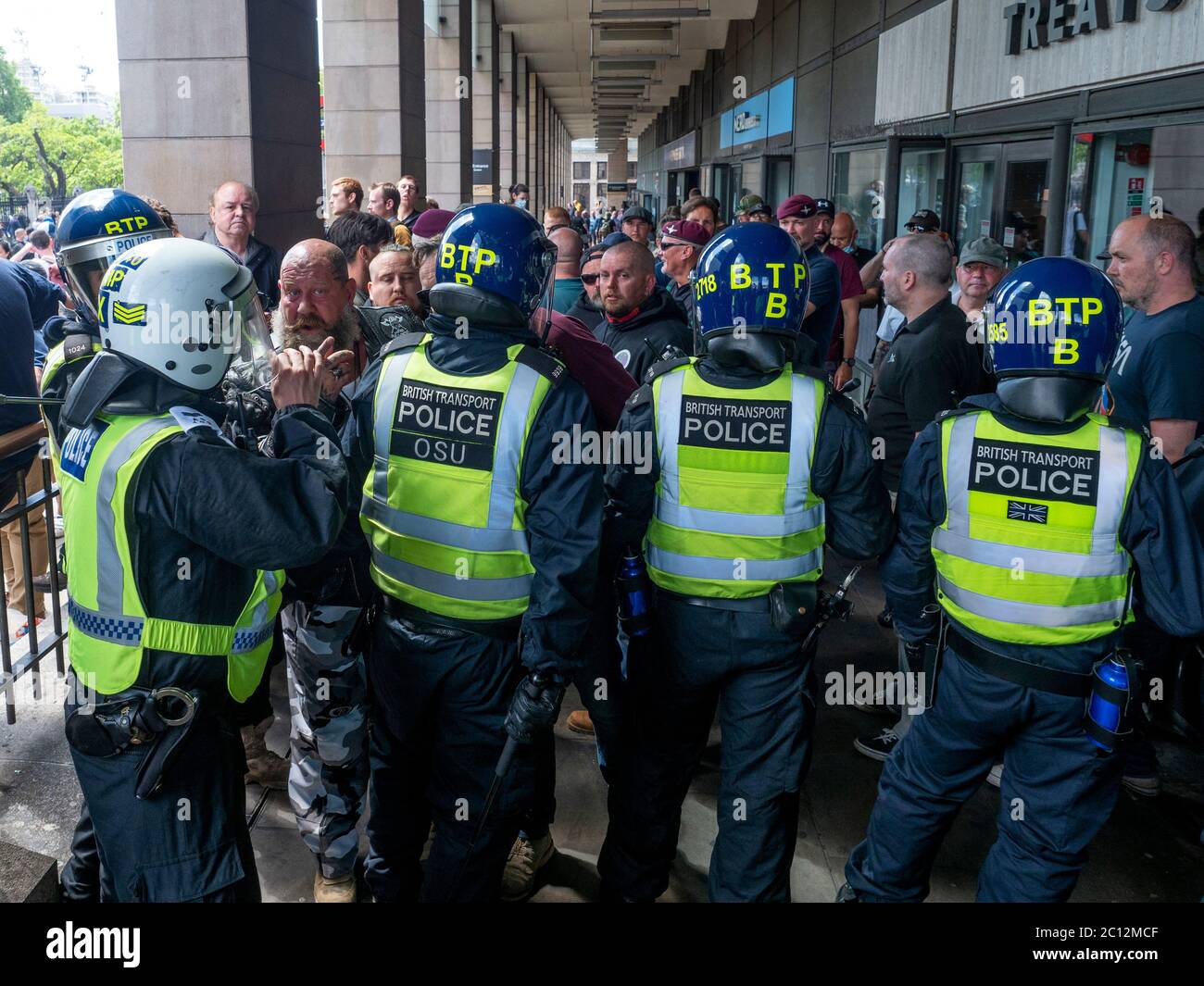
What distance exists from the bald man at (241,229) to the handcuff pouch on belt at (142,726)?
344cm

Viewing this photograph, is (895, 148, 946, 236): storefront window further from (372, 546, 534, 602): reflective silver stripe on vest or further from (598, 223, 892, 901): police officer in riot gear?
(372, 546, 534, 602): reflective silver stripe on vest

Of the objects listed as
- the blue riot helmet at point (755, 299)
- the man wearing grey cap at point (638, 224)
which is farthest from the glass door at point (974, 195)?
the blue riot helmet at point (755, 299)

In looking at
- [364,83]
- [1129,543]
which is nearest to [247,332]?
[1129,543]

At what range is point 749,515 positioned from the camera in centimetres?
282

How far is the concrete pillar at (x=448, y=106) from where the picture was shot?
17.4 meters

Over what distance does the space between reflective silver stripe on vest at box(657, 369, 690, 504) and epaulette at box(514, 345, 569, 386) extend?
376 millimetres

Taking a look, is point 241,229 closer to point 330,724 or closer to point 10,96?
point 330,724

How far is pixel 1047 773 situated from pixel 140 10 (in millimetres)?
7052

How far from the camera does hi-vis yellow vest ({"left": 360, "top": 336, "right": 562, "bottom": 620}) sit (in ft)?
8.43

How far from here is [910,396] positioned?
4.29 m

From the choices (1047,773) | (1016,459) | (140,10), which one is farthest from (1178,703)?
(140,10)

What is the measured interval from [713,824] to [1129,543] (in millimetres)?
1881

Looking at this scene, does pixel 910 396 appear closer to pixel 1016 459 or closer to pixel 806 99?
pixel 1016 459
